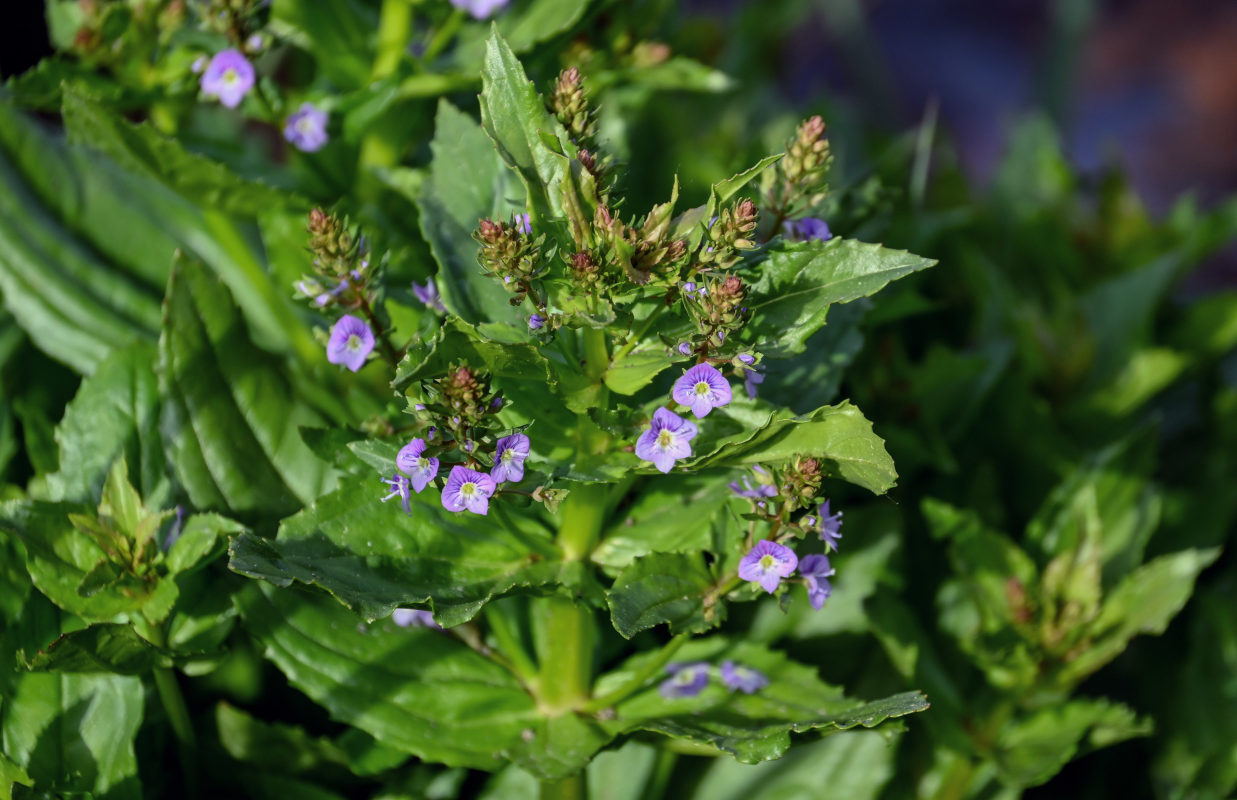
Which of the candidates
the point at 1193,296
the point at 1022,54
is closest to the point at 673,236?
the point at 1193,296

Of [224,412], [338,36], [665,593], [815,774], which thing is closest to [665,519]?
[665,593]

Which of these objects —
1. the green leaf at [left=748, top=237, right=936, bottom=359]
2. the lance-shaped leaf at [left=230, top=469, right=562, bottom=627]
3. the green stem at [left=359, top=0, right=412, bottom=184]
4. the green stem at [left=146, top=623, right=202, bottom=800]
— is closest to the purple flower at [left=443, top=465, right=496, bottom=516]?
the lance-shaped leaf at [left=230, top=469, right=562, bottom=627]

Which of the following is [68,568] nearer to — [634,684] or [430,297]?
[430,297]

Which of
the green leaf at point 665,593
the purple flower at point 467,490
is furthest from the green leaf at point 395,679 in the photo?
the purple flower at point 467,490

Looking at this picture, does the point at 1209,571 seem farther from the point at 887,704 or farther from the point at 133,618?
the point at 133,618

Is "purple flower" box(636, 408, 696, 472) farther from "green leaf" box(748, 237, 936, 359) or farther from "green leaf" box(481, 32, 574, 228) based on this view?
"green leaf" box(481, 32, 574, 228)

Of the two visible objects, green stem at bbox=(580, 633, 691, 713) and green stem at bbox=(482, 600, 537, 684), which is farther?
green stem at bbox=(482, 600, 537, 684)
